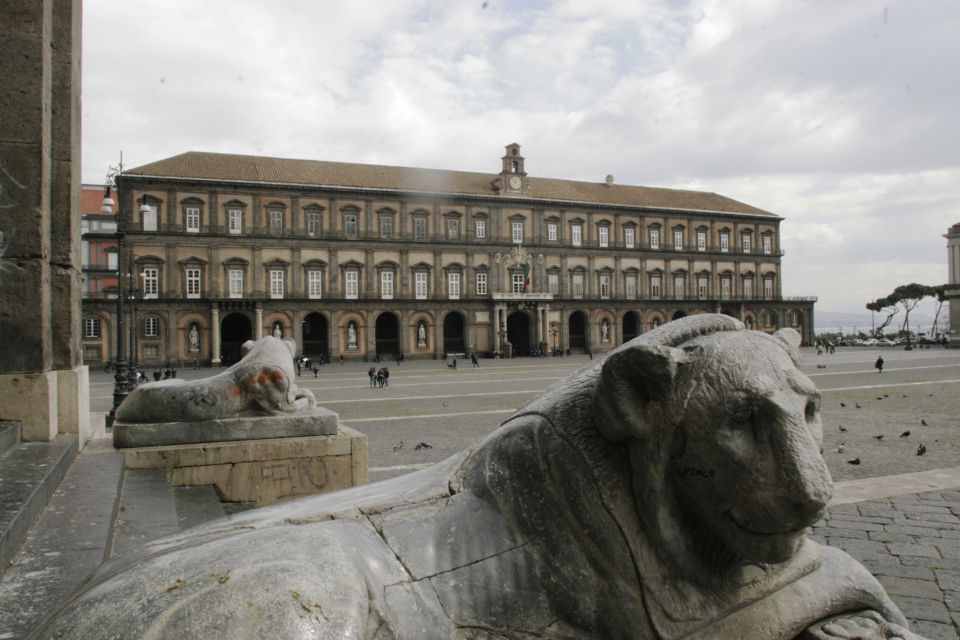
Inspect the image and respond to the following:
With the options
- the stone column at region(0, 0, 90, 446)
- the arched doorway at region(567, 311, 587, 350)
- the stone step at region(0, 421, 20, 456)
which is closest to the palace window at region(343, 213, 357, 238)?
the arched doorway at region(567, 311, 587, 350)

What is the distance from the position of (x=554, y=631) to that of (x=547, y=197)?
5180 centimetres

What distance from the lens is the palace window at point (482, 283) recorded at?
4991cm

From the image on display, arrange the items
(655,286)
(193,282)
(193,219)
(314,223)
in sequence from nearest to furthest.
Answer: (193,219)
(193,282)
(314,223)
(655,286)

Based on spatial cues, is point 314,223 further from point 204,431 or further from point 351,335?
point 204,431

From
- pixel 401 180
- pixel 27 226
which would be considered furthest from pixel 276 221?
pixel 27 226

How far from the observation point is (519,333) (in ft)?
175

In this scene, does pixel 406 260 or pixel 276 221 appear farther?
pixel 406 260

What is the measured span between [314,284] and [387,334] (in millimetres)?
6662

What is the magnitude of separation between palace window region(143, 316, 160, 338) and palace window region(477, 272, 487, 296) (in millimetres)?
21347

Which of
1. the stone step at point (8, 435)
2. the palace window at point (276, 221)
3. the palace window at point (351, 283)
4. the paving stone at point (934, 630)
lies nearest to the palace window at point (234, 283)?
the palace window at point (276, 221)

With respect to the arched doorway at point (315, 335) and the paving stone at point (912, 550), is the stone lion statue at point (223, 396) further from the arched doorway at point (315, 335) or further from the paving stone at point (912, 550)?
the arched doorway at point (315, 335)

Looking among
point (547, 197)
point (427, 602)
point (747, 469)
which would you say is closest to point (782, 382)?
point (747, 469)

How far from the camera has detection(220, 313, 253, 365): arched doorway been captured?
44.5 metres

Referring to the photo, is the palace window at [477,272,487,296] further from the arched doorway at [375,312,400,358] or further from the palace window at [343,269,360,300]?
the palace window at [343,269,360,300]
